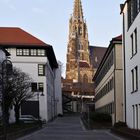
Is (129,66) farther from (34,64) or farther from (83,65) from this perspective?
(83,65)

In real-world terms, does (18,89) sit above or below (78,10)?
below

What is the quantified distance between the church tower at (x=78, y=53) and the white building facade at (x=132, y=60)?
5051 inches

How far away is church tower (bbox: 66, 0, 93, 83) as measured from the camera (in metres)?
176

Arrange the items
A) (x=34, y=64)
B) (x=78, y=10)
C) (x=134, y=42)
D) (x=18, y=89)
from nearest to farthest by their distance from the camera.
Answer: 1. (x=134, y=42)
2. (x=18, y=89)
3. (x=34, y=64)
4. (x=78, y=10)

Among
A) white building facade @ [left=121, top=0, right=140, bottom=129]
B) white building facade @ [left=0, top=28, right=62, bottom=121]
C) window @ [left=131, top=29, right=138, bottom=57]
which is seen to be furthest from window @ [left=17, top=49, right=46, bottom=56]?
window @ [left=131, top=29, right=138, bottom=57]

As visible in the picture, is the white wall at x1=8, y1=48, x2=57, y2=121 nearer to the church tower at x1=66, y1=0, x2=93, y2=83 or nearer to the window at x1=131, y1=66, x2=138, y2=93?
the window at x1=131, y1=66, x2=138, y2=93

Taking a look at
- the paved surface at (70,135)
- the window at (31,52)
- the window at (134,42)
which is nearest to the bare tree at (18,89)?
the paved surface at (70,135)


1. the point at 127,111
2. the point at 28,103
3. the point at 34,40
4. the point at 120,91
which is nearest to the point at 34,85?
the point at 28,103

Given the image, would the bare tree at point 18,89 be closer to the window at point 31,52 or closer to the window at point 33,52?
the window at point 33,52

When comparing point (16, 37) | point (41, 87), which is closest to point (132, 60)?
point (41, 87)

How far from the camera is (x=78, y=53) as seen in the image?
17788 centimetres

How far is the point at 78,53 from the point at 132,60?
138m

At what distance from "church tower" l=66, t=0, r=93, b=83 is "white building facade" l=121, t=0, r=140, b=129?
12829cm

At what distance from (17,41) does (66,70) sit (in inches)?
3945
